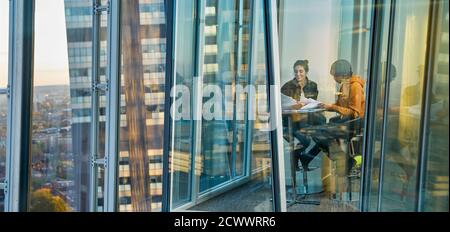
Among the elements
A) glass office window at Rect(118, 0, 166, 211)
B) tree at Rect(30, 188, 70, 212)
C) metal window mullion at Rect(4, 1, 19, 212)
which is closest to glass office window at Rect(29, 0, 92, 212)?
tree at Rect(30, 188, 70, 212)

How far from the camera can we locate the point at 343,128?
3.27 metres

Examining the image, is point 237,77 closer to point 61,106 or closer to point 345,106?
point 345,106

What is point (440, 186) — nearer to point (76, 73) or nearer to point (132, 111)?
point (132, 111)

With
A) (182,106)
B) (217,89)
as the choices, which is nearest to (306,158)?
(217,89)

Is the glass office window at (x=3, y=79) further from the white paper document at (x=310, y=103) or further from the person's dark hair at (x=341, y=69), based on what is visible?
the person's dark hair at (x=341, y=69)

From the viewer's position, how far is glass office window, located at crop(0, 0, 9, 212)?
10.1ft

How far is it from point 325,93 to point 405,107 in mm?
594

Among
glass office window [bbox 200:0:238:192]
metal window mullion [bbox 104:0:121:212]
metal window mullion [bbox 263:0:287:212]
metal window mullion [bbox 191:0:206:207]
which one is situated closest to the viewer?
metal window mullion [bbox 263:0:287:212]

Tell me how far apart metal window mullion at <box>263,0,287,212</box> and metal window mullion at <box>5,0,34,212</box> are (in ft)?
4.86

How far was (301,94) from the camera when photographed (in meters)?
3.10

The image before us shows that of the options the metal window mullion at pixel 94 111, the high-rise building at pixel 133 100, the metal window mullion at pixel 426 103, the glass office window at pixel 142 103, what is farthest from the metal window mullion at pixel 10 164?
the metal window mullion at pixel 426 103

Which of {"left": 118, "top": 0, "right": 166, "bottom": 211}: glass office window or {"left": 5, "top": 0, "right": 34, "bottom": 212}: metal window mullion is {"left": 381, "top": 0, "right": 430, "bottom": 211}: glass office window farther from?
{"left": 5, "top": 0, "right": 34, "bottom": 212}: metal window mullion

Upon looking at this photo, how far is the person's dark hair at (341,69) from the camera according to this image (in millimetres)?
3229

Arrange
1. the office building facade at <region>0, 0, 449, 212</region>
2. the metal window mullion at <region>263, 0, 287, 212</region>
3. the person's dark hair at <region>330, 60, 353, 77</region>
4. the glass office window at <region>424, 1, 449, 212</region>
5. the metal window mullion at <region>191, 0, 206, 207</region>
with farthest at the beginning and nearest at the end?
the metal window mullion at <region>191, 0, 206, 207</region> → the person's dark hair at <region>330, 60, 353, 77</region> → the office building facade at <region>0, 0, 449, 212</region> → the metal window mullion at <region>263, 0, 287, 212</region> → the glass office window at <region>424, 1, 449, 212</region>
